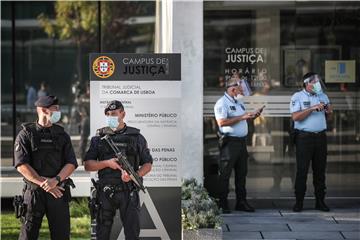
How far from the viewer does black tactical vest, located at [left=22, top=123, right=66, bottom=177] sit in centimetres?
705

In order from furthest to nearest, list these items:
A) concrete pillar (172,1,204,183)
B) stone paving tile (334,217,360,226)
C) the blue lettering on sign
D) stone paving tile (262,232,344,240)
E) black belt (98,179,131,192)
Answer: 1. the blue lettering on sign
2. concrete pillar (172,1,204,183)
3. stone paving tile (334,217,360,226)
4. stone paving tile (262,232,344,240)
5. black belt (98,179,131,192)

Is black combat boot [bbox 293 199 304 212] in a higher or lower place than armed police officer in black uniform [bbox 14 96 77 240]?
lower

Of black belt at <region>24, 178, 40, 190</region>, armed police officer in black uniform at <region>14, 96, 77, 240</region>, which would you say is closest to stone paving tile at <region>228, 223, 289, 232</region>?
armed police officer in black uniform at <region>14, 96, 77, 240</region>

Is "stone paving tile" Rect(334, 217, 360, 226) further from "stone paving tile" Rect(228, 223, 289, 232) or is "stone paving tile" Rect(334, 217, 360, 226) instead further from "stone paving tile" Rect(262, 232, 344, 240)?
"stone paving tile" Rect(228, 223, 289, 232)

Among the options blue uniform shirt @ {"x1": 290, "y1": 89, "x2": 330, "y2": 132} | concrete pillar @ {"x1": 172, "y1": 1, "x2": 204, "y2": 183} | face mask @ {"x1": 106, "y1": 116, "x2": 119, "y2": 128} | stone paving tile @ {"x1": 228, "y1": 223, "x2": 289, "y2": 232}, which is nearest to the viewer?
face mask @ {"x1": 106, "y1": 116, "x2": 119, "y2": 128}

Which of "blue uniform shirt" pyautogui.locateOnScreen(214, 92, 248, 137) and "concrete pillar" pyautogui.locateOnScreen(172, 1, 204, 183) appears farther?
"concrete pillar" pyautogui.locateOnScreen(172, 1, 204, 183)

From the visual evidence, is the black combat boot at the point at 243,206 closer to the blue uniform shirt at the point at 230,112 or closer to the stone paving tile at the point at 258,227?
the stone paving tile at the point at 258,227

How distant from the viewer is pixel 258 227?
9578 millimetres

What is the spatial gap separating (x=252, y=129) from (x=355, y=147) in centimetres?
180

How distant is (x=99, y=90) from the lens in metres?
7.72

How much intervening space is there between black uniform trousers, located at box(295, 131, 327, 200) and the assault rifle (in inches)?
147

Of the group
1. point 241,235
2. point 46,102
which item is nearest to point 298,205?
point 241,235

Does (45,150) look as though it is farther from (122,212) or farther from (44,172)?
(122,212)

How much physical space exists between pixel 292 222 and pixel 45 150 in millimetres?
4203
